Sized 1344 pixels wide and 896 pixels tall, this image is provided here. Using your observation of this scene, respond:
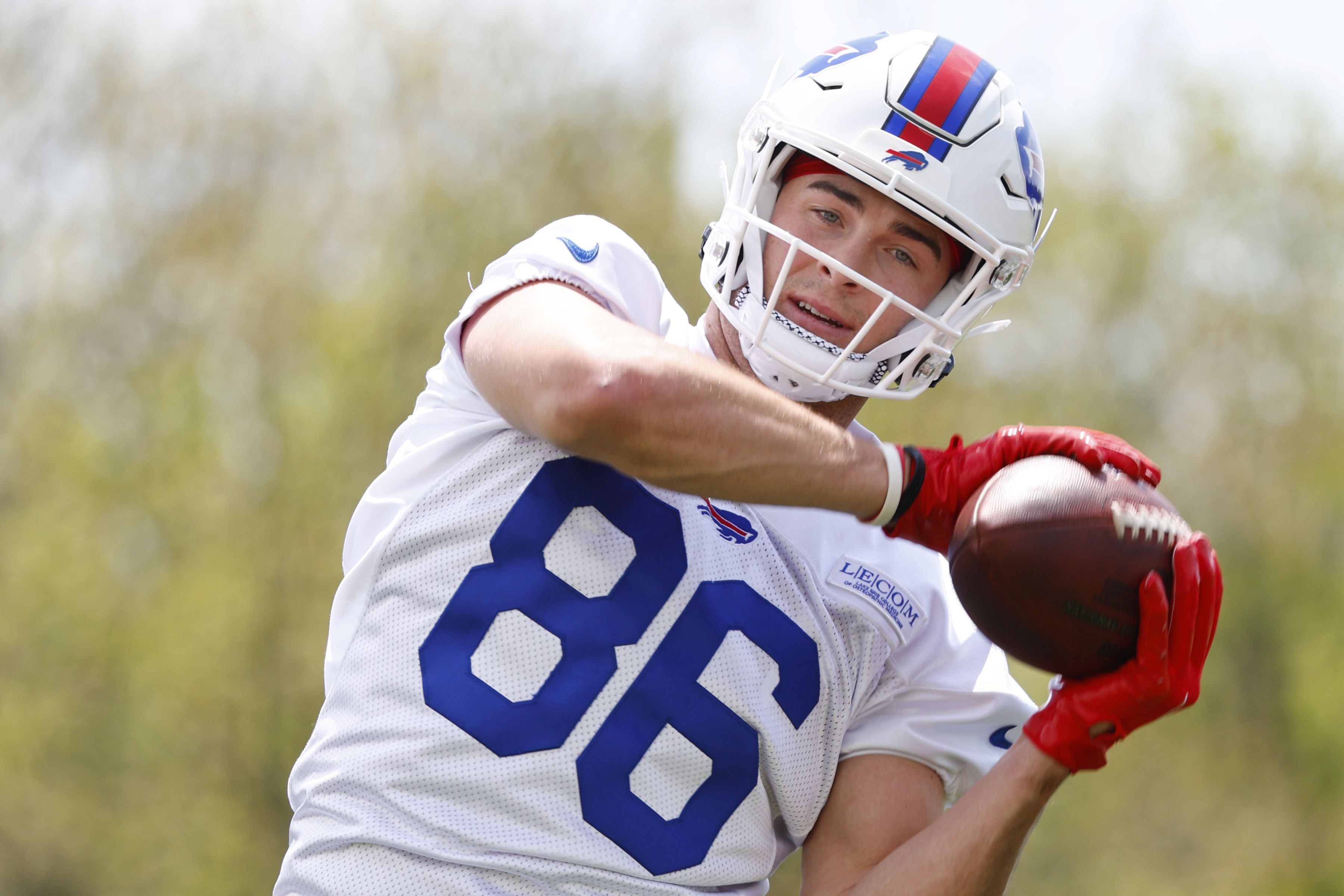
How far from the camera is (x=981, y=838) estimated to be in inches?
90.7

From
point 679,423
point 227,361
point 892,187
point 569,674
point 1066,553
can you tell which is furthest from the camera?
point 227,361

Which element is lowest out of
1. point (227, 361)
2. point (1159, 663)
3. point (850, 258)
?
point (227, 361)

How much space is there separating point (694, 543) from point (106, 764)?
12784 mm

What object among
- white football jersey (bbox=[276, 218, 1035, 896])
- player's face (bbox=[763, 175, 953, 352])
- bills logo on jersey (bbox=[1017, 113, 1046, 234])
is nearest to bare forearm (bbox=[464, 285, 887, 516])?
white football jersey (bbox=[276, 218, 1035, 896])

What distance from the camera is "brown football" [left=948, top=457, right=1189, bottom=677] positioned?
A: 2031mm

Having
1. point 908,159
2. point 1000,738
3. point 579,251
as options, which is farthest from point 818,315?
point 1000,738

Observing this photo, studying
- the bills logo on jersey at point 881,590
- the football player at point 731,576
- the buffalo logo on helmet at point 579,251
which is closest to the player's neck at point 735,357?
the football player at point 731,576

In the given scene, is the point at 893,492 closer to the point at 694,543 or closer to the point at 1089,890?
the point at 694,543

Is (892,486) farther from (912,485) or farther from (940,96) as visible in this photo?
(940,96)

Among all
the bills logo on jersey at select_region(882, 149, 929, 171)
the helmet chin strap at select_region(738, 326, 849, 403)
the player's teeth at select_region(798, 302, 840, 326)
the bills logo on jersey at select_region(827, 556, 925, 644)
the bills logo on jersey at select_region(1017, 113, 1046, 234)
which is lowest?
the bills logo on jersey at select_region(827, 556, 925, 644)

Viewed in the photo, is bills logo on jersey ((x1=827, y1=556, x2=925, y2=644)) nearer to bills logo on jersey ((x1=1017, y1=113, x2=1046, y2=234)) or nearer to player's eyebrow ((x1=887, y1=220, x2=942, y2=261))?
player's eyebrow ((x1=887, y1=220, x2=942, y2=261))

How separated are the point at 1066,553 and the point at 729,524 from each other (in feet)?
2.16

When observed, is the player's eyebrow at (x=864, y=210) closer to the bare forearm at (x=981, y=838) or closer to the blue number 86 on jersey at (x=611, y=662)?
the blue number 86 on jersey at (x=611, y=662)

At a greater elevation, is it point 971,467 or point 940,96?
point 940,96
